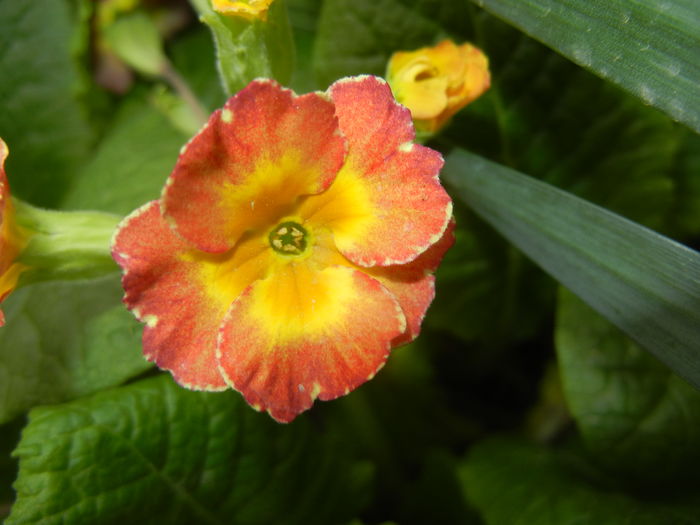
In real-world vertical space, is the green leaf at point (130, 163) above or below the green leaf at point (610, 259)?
below

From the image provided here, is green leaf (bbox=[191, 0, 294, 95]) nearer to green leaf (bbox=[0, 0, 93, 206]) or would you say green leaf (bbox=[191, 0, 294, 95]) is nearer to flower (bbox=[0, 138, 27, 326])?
flower (bbox=[0, 138, 27, 326])

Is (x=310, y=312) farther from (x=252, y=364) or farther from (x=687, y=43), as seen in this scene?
(x=687, y=43)

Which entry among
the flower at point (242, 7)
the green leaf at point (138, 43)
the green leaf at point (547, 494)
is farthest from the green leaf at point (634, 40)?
the green leaf at point (138, 43)

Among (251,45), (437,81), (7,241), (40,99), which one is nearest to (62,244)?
(7,241)

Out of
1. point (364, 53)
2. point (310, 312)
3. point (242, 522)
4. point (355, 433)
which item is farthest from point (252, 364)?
point (355, 433)

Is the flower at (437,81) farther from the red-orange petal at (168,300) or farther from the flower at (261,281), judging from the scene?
the red-orange petal at (168,300)

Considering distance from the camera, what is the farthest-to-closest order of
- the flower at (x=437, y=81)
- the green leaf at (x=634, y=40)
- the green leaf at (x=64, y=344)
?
1. the green leaf at (x=64, y=344)
2. the flower at (x=437, y=81)
3. the green leaf at (x=634, y=40)
